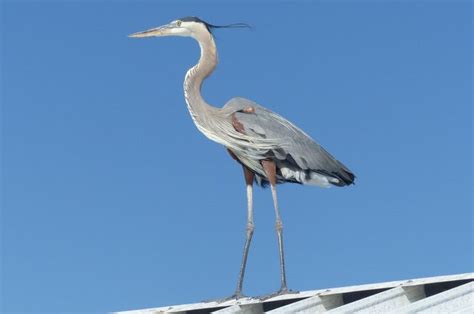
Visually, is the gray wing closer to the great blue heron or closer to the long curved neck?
the great blue heron

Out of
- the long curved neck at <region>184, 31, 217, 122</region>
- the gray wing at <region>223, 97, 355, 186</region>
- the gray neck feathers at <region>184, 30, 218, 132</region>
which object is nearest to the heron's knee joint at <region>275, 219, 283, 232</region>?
the gray wing at <region>223, 97, 355, 186</region>

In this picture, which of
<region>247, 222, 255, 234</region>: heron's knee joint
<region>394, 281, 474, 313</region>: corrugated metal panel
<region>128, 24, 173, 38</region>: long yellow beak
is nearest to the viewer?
<region>394, 281, 474, 313</region>: corrugated metal panel

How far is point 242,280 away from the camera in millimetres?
11406

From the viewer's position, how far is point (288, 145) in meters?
11.6

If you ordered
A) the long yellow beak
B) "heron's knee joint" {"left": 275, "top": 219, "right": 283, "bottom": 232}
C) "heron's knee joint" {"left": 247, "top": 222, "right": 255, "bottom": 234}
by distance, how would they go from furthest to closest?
the long yellow beak < "heron's knee joint" {"left": 247, "top": 222, "right": 255, "bottom": 234} < "heron's knee joint" {"left": 275, "top": 219, "right": 283, "bottom": 232}

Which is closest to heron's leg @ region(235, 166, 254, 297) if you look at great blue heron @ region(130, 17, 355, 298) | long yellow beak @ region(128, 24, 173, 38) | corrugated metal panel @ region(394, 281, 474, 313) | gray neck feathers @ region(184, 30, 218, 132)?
great blue heron @ region(130, 17, 355, 298)

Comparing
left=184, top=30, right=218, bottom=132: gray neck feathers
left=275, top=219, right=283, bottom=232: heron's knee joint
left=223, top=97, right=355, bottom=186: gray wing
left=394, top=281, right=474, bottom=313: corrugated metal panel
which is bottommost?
left=394, top=281, right=474, bottom=313: corrugated metal panel

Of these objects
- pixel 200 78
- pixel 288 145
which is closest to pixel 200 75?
pixel 200 78

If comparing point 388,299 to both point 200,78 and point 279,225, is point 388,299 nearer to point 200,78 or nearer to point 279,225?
point 279,225

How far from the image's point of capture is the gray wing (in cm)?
1157

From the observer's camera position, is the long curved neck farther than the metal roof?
Yes

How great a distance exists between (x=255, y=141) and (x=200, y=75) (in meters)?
1.37

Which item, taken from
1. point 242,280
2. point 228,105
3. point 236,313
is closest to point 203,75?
point 228,105

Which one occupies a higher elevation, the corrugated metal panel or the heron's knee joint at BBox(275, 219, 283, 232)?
the heron's knee joint at BBox(275, 219, 283, 232)
